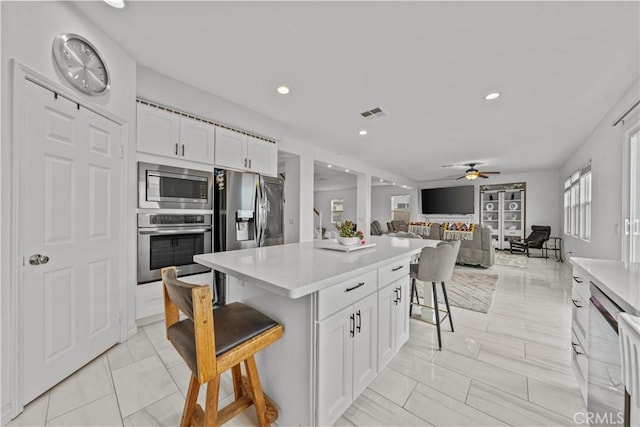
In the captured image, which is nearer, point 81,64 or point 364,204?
point 81,64

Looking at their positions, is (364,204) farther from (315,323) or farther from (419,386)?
(315,323)

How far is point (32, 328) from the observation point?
4.82ft

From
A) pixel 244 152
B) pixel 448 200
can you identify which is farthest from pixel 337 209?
pixel 244 152

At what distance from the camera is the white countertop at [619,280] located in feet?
3.15

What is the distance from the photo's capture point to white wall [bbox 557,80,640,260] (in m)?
2.88

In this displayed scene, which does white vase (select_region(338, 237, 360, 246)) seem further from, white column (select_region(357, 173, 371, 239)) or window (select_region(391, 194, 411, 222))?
window (select_region(391, 194, 411, 222))

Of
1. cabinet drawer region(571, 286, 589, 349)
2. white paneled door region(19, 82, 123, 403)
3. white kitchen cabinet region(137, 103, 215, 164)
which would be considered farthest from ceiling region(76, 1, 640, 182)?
cabinet drawer region(571, 286, 589, 349)

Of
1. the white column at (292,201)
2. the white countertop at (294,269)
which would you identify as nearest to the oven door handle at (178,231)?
the white countertop at (294,269)

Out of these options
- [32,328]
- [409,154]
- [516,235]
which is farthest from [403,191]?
[32,328]

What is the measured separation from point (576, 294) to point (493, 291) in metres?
→ 2.38

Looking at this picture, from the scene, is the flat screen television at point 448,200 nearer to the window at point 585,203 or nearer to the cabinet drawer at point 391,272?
the window at point 585,203

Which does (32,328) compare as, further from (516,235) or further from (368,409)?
(516,235)

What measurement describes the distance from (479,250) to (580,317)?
428cm

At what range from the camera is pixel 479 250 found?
211 inches
